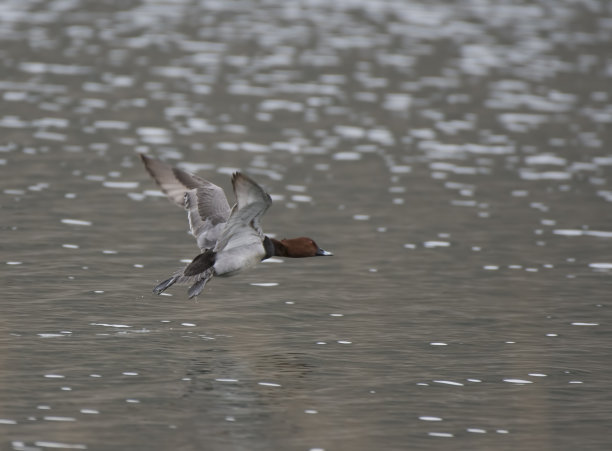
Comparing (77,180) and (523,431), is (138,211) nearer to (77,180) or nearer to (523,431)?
(77,180)

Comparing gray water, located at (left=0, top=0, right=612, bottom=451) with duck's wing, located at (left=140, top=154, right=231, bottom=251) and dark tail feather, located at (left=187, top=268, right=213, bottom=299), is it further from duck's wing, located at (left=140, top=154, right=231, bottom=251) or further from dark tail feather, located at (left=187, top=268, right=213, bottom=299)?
duck's wing, located at (left=140, top=154, right=231, bottom=251)

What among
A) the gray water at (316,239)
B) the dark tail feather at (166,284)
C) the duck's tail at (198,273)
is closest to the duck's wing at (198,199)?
the duck's tail at (198,273)

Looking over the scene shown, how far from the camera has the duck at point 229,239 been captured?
13.4 metres

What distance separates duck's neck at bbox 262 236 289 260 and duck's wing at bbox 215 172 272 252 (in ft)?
0.28

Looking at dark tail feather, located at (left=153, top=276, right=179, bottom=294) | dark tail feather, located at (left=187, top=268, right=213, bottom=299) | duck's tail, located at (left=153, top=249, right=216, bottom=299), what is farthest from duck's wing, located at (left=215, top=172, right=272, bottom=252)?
dark tail feather, located at (left=153, top=276, right=179, bottom=294)

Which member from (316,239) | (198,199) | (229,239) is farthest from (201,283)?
(316,239)

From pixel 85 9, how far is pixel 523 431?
36.4 m

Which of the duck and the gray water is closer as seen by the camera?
the gray water

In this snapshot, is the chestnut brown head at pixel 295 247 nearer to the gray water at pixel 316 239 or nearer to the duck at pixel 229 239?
the duck at pixel 229 239

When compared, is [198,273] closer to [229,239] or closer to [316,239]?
[229,239]

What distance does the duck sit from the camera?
13352mm

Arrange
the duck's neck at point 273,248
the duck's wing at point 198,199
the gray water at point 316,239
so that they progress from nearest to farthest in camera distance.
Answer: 1. the gray water at point 316,239
2. the duck's neck at point 273,248
3. the duck's wing at point 198,199

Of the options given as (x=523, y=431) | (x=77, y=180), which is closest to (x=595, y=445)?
(x=523, y=431)

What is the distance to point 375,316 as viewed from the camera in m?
15.7
